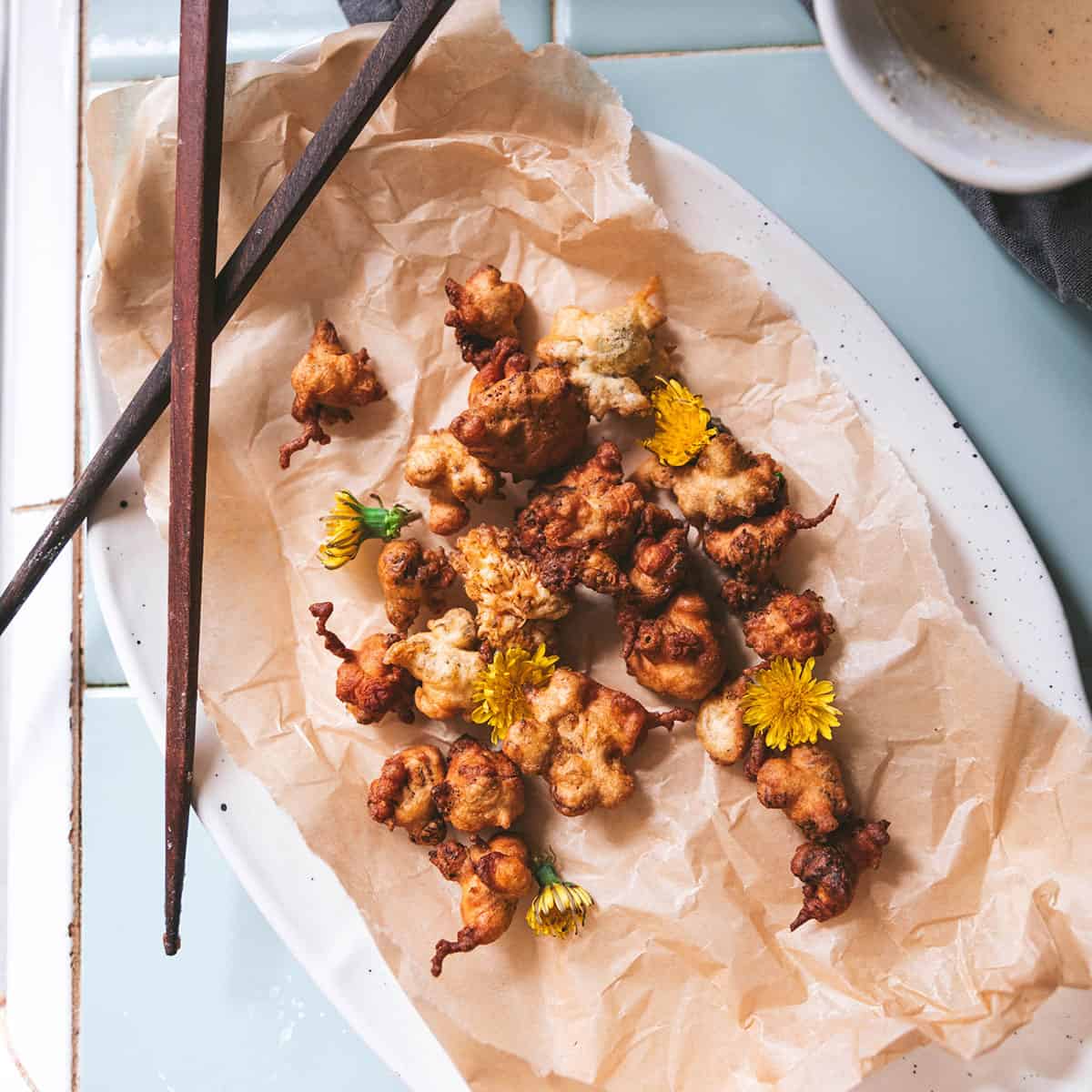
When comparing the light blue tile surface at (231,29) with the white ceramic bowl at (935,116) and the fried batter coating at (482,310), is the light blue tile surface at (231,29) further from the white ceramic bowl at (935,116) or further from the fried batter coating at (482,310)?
the white ceramic bowl at (935,116)

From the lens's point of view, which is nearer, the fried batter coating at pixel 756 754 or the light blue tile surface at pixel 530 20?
the fried batter coating at pixel 756 754

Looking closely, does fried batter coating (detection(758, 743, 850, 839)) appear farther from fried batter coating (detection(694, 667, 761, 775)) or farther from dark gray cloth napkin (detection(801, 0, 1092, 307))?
dark gray cloth napkin (detection(801, 0, 1092, 307))

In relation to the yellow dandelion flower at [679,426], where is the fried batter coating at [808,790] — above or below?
below

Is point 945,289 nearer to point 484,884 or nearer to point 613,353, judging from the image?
point 613,353

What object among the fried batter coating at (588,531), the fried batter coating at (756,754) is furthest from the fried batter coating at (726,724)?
the fried batter coating at (588,531)

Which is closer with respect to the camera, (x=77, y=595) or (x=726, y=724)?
(x=726, y=724)

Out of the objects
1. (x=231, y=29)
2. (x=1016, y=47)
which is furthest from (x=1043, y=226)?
(x=231, y=29)

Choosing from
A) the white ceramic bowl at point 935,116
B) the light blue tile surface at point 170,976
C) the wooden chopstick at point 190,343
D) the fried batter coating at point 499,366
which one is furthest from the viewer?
the light blue tile surface at point 170,976
